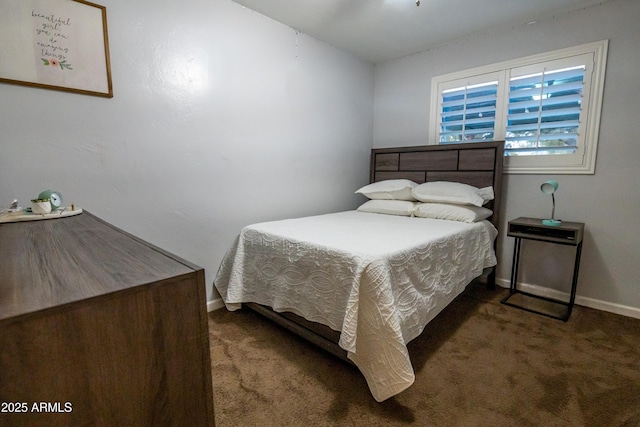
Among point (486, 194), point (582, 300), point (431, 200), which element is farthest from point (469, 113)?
point (582, 300)

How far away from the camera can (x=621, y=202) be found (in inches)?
85.8

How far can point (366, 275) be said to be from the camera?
4.44ft

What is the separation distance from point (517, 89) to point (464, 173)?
32.1 inches

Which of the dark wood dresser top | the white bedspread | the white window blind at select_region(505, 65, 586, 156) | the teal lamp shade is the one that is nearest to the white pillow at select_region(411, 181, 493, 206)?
the white bedspread

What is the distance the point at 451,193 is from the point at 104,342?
255cm

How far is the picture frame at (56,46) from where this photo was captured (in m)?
1.41

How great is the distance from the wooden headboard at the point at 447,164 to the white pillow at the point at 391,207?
0.46 meters

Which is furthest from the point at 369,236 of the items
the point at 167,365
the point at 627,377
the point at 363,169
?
the point at 363,169

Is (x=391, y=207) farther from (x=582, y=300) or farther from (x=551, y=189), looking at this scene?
(x=582, y=300)

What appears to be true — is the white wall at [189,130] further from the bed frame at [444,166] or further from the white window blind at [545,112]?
the white window blind at [545,112]

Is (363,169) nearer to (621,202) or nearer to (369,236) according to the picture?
(369,236)

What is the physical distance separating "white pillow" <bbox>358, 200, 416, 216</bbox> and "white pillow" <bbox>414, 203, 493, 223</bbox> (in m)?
0.07

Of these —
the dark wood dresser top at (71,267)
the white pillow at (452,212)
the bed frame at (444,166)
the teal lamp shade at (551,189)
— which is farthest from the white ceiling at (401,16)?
the dark wood dresser top at (71,267)

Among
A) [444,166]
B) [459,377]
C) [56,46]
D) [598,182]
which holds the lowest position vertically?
[459,377]
